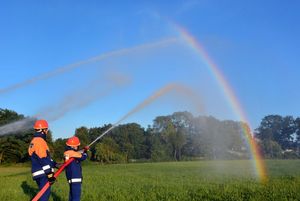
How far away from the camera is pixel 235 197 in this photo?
1438 cm

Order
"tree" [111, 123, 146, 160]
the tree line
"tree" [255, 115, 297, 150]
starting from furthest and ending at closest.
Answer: "tree" [255, 115, 297, 150], "tree" [111, 123, 146, 160], the tree line

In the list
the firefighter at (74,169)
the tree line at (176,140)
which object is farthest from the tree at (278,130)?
the firefighter at (74,169)

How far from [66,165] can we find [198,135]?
120 m

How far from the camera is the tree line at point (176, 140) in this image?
93.3m

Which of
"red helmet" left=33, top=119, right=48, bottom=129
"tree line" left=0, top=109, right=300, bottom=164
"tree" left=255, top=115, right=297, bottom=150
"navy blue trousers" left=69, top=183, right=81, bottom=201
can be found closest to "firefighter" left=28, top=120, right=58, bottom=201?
"red helmet" left=33, top=119, right=48, bottom=129

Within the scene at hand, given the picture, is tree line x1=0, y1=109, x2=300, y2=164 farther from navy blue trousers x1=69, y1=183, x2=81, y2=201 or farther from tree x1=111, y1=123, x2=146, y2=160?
navy blue trousers x1=69, y1=183, x2=81, y2=201

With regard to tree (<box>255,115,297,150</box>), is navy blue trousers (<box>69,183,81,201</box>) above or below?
below

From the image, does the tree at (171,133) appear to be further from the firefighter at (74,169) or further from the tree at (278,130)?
the firefighter at (74,169)

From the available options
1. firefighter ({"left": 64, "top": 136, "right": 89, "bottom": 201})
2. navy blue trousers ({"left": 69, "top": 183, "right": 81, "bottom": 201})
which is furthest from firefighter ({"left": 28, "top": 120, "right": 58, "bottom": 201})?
navy blue trousers ({"left": 69, "top": 183, "right": 81, "bottom": 201})

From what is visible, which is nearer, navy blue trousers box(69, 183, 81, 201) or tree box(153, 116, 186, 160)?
navy blue trousers box(69, 183, 81, 201)

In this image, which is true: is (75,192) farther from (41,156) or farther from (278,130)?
(278,130)

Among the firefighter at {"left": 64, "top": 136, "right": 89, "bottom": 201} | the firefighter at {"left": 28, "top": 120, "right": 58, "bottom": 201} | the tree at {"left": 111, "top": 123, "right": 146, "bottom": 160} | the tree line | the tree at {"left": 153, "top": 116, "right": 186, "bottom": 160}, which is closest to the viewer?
the firefighter at {"left": 28, "top": 120, "right": 58, "bottom": 201}

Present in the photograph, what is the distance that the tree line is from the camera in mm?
93300

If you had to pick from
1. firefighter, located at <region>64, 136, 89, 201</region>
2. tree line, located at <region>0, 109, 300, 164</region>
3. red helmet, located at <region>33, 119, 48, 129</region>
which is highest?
tree line, located at <region>0, 109, 300, 164</region>
